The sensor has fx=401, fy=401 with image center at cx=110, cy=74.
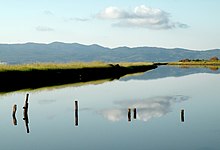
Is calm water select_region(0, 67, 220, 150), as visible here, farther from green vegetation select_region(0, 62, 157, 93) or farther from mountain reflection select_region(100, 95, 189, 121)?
green vegetation select_region(0, 62, 157, 93)

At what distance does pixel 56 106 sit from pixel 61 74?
1316 inches

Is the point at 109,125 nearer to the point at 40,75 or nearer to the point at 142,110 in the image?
the point at 142,110

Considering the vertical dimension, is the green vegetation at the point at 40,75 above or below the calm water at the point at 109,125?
above

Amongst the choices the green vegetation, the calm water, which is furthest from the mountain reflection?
the green vegetation

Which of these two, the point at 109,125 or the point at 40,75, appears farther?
the point at 40,75

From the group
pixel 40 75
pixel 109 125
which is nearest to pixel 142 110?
pixel 109 125

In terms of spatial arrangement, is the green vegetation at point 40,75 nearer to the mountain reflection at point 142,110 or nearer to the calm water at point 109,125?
the calm water at point 109,125

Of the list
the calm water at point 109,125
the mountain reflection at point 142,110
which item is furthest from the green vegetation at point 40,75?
the mountain reflection at point 142,110

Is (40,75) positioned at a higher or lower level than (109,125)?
higher

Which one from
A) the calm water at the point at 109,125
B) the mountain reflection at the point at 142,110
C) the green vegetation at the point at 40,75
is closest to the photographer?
the calm water at the point at 109,125

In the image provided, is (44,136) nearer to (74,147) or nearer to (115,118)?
(74,147)

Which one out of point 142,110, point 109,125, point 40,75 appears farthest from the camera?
point 40,75

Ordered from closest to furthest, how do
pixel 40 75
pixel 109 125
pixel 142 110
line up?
pixel 109 125, pixel 142 110, pixel 40 75

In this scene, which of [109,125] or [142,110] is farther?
[142,110]
